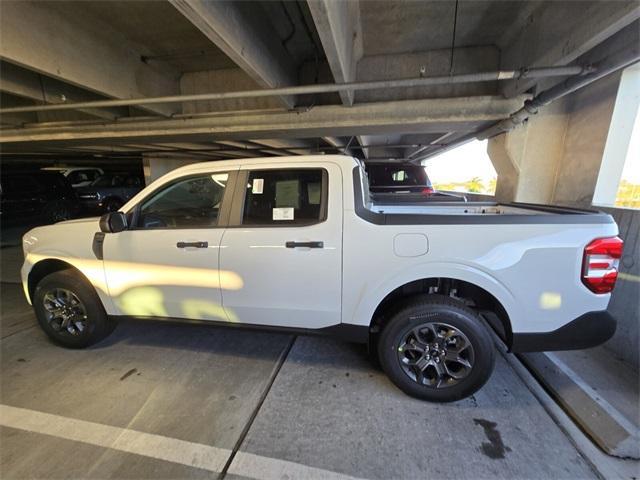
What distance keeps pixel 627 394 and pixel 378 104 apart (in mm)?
4859

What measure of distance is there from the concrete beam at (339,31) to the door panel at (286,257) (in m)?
1.32

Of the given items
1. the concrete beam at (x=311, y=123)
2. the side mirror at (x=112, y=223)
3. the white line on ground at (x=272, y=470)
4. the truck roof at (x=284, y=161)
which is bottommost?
the white line on ground at (x=272, y=470)

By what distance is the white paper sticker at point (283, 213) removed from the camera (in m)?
2.39

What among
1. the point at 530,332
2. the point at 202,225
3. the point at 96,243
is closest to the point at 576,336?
the point at 530,332

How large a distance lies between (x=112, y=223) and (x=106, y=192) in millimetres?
10490

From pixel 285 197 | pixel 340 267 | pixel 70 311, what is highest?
pixel 285 197

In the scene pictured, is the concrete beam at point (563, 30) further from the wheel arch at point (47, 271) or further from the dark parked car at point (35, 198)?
the dark parked car at point (35, 198)

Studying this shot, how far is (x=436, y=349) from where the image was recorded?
2248mm

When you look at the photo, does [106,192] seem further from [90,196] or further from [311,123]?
[311,123]

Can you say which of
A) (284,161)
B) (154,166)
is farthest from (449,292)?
(154,166)

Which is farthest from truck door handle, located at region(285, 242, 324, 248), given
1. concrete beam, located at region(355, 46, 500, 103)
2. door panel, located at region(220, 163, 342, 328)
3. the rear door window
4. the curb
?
concrete beam, located at region(355, 46, 500, 103)

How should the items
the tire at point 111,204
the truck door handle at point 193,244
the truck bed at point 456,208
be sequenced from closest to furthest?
the truck door handle at point 193,244 → the truck bed at point 456,208 → the tire at point 111,204

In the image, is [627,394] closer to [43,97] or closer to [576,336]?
[576,336]

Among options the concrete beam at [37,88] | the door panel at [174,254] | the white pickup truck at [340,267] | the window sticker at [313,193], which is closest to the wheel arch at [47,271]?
the white pickup truck at [340,267]
